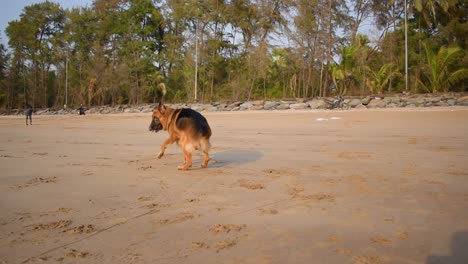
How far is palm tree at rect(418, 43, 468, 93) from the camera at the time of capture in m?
21.5

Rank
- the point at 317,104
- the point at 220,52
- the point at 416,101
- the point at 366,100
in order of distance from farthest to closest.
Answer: the point at 220,52 → the point at 317,104 → the point at 366,100 → the point at 416,101

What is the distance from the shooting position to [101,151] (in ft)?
29.2

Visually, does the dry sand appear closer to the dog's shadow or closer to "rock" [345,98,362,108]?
the dog's shadow

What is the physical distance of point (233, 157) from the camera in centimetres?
790

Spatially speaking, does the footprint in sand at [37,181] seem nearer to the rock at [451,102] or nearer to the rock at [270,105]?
the rock at [451,102]

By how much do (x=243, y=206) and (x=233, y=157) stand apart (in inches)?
151

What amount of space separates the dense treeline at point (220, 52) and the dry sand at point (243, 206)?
18.7 m

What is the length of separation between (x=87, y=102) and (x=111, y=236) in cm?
4127

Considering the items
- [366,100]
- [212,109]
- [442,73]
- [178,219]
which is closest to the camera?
[178,219]

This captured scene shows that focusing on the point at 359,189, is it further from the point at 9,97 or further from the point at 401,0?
the point at 9,97

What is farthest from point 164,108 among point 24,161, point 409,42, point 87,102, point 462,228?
point 87,102

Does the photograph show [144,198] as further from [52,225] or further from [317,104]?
[317,104]

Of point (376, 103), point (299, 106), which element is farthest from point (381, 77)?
point (299, 106)

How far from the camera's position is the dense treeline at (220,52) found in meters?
27.1
